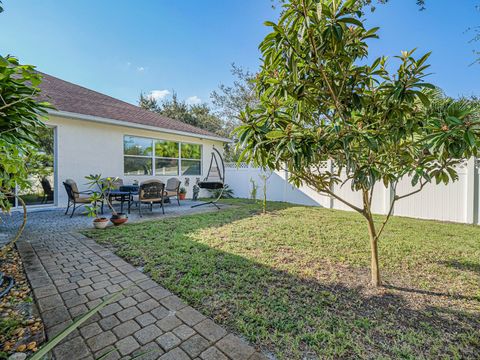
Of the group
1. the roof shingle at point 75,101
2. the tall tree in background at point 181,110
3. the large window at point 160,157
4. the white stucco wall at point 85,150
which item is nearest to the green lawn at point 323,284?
the white stucco wall at point 85,150

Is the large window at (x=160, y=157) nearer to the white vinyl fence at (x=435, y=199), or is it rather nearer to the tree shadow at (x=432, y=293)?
the white vinyl fence at (x=435, y=199)

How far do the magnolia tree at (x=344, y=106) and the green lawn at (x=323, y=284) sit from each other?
124 cm

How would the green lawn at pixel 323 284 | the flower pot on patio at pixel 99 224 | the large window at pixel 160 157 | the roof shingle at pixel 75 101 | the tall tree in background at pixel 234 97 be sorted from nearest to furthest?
the green lawn at pixel 323 284 < the flower pot on patio at pixel 99 224 < the roof shingle at pixel 75 101 < the large window at pixel 160 157 < the tall tree in background at pixel 234 97

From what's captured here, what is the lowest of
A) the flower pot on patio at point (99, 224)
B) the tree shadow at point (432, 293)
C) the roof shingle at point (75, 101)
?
the tree shadow at point (432, 293)

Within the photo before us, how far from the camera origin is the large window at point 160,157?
28.2 ft

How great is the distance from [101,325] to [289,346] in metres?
1.53

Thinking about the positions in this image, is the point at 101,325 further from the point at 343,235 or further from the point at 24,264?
the point at 343,235

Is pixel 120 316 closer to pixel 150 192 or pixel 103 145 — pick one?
pixel 150 192

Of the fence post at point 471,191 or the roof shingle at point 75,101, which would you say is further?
the roof shingle at point 75,101

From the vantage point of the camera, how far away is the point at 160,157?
374 inches

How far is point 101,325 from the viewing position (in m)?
1.83

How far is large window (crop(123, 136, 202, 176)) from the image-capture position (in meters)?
8.59

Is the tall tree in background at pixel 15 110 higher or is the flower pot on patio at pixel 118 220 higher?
the tall tree in background at pixel 15 110

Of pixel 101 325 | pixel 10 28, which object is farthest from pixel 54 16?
pixel 101 325
